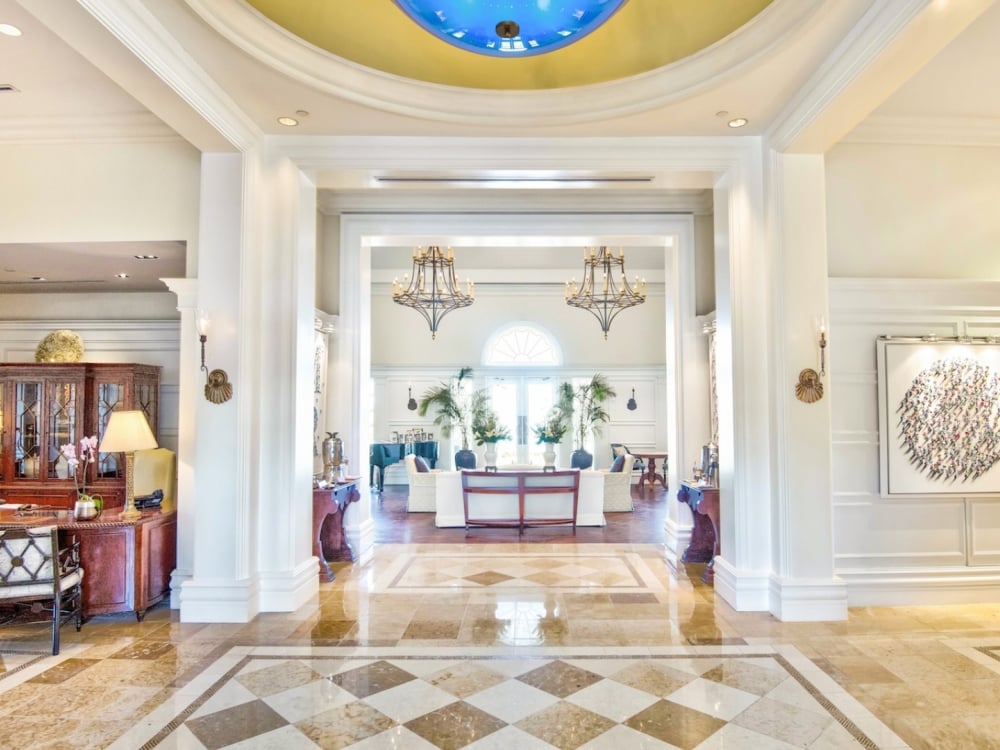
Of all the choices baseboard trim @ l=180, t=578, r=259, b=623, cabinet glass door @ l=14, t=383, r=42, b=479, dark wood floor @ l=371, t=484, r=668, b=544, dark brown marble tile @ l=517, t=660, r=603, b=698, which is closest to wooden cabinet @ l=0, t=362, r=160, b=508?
cabinet glass door @ l=14, t=383, r=42, b=479

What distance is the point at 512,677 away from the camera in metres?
3.49

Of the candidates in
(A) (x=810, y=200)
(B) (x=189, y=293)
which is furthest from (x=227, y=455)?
(A) (x=810, y=200)

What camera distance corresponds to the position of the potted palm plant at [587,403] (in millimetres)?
13352

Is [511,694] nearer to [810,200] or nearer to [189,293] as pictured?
[189,293]

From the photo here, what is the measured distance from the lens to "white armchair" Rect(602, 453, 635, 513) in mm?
9469

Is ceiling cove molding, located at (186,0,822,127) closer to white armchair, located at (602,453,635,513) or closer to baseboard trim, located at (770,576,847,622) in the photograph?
baseboard trim, located at (770,576,847,622)

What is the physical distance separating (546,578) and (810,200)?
3.88 meters

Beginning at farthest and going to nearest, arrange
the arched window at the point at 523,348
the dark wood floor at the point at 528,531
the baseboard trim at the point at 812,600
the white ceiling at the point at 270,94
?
1. the arched window at the point at 523,348
2. the dark wood floor at the point at 528,531
3. the baseboard trim at the point at 812,600
4. the white ceiling at the point at 270,94

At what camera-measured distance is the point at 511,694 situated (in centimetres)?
328

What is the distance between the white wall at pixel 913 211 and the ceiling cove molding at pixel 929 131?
0.19 feet

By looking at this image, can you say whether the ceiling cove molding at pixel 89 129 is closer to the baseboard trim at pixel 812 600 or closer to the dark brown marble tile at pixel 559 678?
the dark brown marble tile at pixel 559 678

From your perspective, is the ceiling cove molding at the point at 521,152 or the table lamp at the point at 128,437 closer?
the table lamp at the point at 128,437

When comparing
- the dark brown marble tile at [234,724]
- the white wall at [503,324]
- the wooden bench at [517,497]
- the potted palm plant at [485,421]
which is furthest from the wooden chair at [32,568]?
the white wall at [503,324]

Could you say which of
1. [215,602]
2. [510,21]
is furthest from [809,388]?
[215,602]
